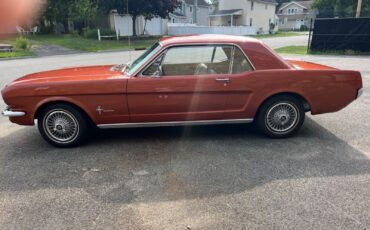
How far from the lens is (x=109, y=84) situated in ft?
13.8

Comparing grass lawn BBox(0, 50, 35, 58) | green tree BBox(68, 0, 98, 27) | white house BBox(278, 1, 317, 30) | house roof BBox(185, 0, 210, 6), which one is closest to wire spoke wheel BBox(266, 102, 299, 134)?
grass lawn BBox(0, 50, 35, 58)

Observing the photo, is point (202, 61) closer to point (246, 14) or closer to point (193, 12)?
point (193, 12)

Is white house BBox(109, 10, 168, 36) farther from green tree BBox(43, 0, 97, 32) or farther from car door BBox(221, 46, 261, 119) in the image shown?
car door BBox(221, 46, 261, 119)

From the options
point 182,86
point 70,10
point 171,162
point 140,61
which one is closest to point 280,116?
point 182,86

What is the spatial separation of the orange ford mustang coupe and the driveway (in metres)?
0.36

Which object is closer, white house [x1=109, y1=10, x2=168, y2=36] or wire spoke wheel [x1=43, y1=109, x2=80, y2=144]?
wire spoke wheel [x1=43, y1=109, x2=80, y2=144]

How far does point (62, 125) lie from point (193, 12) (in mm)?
47468

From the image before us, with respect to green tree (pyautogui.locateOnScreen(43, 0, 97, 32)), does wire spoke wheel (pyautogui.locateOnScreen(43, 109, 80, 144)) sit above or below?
below

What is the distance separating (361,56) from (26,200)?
1662 centimetres

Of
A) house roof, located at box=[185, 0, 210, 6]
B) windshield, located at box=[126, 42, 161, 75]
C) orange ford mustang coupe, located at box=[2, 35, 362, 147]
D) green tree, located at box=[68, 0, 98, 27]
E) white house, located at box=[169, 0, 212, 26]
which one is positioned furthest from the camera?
house roof, located at box=[185, 0, 210, 6]

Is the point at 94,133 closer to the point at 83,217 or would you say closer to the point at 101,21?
the point at 83,217

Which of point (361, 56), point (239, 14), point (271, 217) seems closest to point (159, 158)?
point (271, 217)

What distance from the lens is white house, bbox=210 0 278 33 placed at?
49406 mm

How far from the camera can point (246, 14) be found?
49.1 metres
